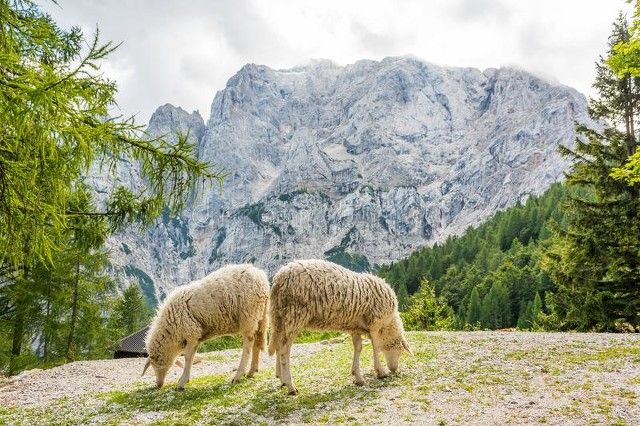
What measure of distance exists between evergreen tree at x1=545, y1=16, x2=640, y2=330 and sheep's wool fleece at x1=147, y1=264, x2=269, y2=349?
665 inches

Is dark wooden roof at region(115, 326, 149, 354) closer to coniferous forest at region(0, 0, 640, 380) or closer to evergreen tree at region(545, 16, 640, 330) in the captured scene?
coniferous forest at region(0, 0, 640, 380)

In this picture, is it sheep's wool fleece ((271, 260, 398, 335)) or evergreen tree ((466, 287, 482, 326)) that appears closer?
sheep's wool fleece ((271, 260, 398, 335))

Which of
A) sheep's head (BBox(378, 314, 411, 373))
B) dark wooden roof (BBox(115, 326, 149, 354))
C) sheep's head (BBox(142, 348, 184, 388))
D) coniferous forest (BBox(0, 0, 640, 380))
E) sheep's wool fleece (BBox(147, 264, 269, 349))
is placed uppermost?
coniferous forest (BBox(0, 0, 640, 380))

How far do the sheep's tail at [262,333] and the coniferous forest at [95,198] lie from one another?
4558 mm

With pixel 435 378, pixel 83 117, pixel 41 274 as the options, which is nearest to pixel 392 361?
pixel 435 378

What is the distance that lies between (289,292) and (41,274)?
23.8 meters

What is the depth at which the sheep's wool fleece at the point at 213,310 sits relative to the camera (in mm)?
13750

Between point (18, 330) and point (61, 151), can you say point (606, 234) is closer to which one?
point (61, 151)

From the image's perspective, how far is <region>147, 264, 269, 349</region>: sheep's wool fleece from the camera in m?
13.8

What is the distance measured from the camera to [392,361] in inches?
524

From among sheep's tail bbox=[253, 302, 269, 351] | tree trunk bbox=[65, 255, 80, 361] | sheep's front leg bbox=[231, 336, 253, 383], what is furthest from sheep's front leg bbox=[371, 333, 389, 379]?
tree trunk bbox=[65, 255, 80, 361]

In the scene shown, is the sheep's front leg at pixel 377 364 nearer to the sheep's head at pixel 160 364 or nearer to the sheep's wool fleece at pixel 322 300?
the sheep's wool fleece at pixel 322 300

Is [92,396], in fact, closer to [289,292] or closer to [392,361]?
[289,292]

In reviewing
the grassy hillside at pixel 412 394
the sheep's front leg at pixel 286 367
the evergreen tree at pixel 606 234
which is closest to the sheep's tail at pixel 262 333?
the grassy hillside at pixel 412 394
